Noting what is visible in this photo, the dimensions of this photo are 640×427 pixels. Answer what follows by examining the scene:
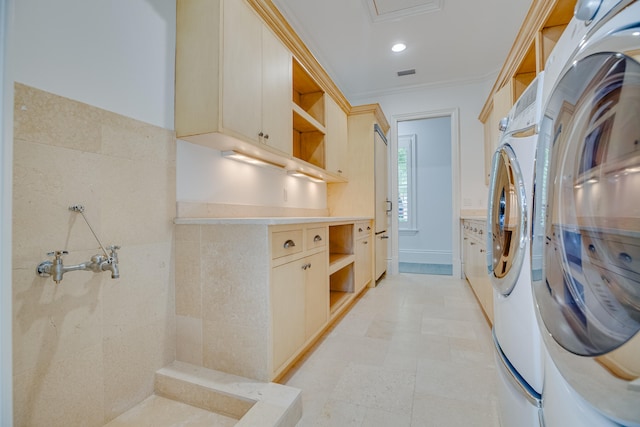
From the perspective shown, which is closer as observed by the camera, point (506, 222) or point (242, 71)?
point (506, 222)

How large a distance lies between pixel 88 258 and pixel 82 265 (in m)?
0.10

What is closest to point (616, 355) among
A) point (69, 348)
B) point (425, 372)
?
point (425, 372)

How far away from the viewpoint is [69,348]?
1.08 meters

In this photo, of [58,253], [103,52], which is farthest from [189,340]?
[103,52]

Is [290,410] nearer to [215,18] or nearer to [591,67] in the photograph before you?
[591,67]

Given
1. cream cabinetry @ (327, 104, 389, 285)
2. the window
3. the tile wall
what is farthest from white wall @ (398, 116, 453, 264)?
the tile wall

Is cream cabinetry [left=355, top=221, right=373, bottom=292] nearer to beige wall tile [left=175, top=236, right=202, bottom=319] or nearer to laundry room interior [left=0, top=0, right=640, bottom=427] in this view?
laundry room interior [left=0, top=0, right=640, bottom=427]

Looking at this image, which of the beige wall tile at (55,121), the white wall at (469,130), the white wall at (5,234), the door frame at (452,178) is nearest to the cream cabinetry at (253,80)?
the beige wall tile at (55,121)

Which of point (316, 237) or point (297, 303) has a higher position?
point (316, 237)

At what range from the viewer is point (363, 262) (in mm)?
3057

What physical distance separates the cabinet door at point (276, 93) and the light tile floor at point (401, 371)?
4.57 feet

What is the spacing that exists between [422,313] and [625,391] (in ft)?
7.40

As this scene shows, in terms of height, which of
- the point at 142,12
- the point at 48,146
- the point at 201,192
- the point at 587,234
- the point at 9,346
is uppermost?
the point at 142,12

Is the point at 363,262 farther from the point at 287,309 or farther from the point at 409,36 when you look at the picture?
the point at 409,36
